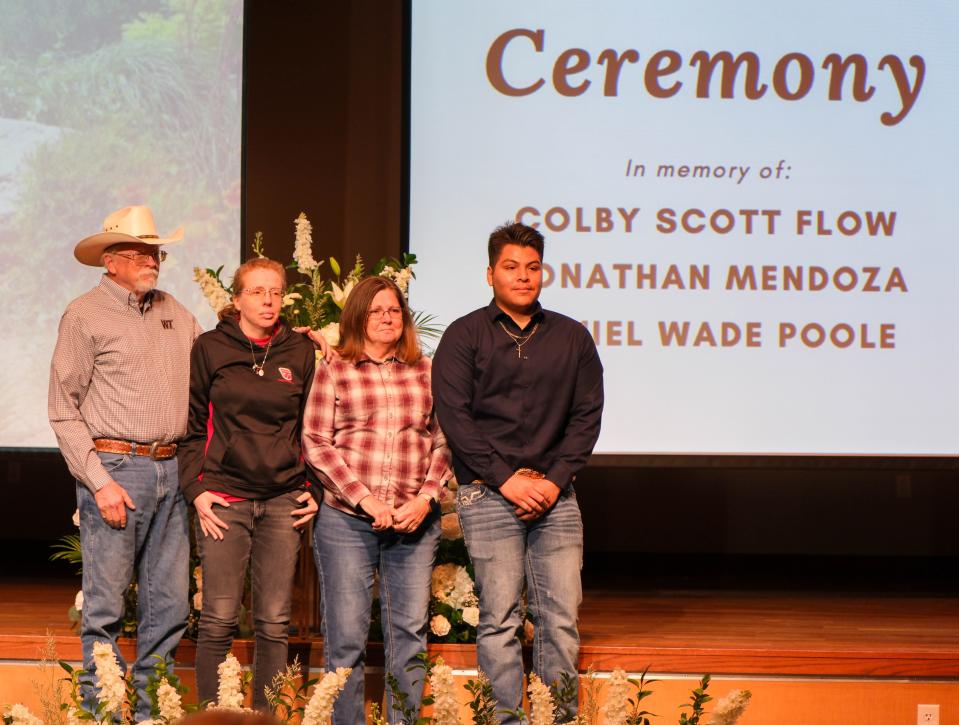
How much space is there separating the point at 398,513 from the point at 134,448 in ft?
2.46

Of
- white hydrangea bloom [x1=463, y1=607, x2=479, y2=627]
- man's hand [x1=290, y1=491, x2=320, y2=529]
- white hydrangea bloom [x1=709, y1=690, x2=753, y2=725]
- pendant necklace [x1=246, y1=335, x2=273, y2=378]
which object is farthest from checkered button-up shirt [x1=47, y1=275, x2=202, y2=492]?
white hydrangea bloom [x1=709, y1=690, x2=753, y2=725]

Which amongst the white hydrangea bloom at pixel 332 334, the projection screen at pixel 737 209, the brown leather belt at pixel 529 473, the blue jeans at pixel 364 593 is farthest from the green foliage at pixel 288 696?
the projection screen at pixel 737 209

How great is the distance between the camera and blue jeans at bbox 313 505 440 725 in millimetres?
2930

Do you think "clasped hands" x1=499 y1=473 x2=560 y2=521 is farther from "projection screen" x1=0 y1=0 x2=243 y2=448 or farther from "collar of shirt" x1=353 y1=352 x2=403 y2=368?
"projection screen" x1=0 y1=0 x2=243 y2=448

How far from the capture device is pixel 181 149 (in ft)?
15.7

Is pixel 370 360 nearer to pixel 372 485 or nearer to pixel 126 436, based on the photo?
pixel 372 485

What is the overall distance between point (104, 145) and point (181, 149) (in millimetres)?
335

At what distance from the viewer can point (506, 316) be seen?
3.04 metres

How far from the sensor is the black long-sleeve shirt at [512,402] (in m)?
2.94

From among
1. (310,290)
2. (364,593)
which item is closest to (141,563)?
(364,593)

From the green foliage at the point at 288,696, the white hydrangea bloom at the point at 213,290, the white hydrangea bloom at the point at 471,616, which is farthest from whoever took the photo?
the white hydrangea bloom at the point at 213,290

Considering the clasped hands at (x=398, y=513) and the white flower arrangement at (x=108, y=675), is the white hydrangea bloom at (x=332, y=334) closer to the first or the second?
the clasped hands at (x=398, y=513)

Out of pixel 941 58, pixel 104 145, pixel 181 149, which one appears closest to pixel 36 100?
pixel 104 145

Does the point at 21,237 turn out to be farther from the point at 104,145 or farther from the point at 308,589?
the point at 308,589
